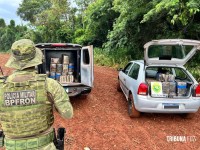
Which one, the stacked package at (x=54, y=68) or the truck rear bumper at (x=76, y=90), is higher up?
the stacked package at (x=54, y=68)

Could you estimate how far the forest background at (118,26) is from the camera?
10831 mm

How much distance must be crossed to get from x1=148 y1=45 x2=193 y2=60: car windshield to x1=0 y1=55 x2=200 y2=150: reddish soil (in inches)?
63.8

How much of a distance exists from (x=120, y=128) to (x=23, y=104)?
410cm

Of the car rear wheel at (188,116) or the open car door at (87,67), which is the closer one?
the car rear wheel at (188,116)

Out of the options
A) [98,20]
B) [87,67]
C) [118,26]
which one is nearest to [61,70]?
[87,67]

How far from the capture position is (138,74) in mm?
6824

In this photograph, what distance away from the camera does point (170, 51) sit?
10578mm

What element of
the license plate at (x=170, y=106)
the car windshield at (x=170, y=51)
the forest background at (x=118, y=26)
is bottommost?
the license plate at (x=170, y=106)

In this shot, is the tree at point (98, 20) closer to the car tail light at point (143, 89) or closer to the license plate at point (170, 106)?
the car tail light at point (143, 89)

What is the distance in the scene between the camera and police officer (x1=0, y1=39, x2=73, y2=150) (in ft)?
8.20

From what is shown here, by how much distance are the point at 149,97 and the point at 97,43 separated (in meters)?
18.0

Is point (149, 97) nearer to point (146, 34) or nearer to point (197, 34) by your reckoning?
point (197, 34)

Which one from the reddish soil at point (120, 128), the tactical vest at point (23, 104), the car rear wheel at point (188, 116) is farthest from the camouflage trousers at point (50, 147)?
the car rear wheel at point (188, 116)

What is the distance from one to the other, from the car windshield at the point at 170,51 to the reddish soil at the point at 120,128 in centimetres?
162
